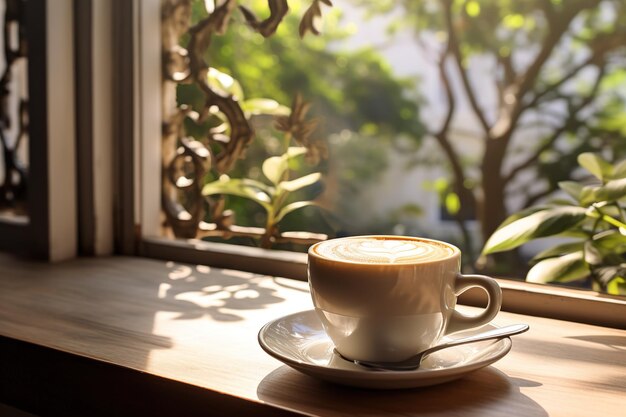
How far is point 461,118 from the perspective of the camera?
5785mm

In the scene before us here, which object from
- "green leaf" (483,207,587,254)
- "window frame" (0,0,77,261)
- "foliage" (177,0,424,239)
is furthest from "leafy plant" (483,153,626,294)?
"foliage" (177,0,424,239)

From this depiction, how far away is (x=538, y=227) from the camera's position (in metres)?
0.84

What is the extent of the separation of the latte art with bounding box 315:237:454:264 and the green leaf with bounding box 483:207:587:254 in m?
0.27

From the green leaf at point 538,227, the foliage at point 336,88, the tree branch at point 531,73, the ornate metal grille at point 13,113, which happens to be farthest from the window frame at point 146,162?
the foliage at point 336,88

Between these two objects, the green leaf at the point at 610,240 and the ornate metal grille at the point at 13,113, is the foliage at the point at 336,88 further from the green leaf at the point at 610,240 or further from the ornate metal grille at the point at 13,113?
the green leaf at the point at 610,240

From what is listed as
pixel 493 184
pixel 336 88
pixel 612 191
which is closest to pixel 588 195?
pixel 612 191

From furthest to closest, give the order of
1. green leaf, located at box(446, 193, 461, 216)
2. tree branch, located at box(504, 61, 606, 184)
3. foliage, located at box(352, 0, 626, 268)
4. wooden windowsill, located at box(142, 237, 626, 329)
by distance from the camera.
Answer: green leaf, located at box(446, 193, 461, 216) < tree branch, located at box(504, 61, 606, 184) < foliage, located at box(352, 0, 626, 268) < wooden windowsill, located at box(142, 237, 626, 329)

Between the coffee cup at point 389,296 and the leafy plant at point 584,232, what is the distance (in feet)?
0.96

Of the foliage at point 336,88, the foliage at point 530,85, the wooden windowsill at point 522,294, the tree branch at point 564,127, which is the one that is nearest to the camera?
the wooden windowsill at point 522,294

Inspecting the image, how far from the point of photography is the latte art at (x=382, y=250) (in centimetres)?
56

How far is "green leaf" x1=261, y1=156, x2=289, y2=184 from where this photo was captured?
45.4 inches

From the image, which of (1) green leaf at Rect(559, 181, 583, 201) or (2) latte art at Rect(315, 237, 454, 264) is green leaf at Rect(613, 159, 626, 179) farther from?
(2) latte art at Rect(315, 237, 454, 264)

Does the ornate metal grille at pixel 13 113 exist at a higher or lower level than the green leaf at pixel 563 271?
higher

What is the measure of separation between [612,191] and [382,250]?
400 mm
